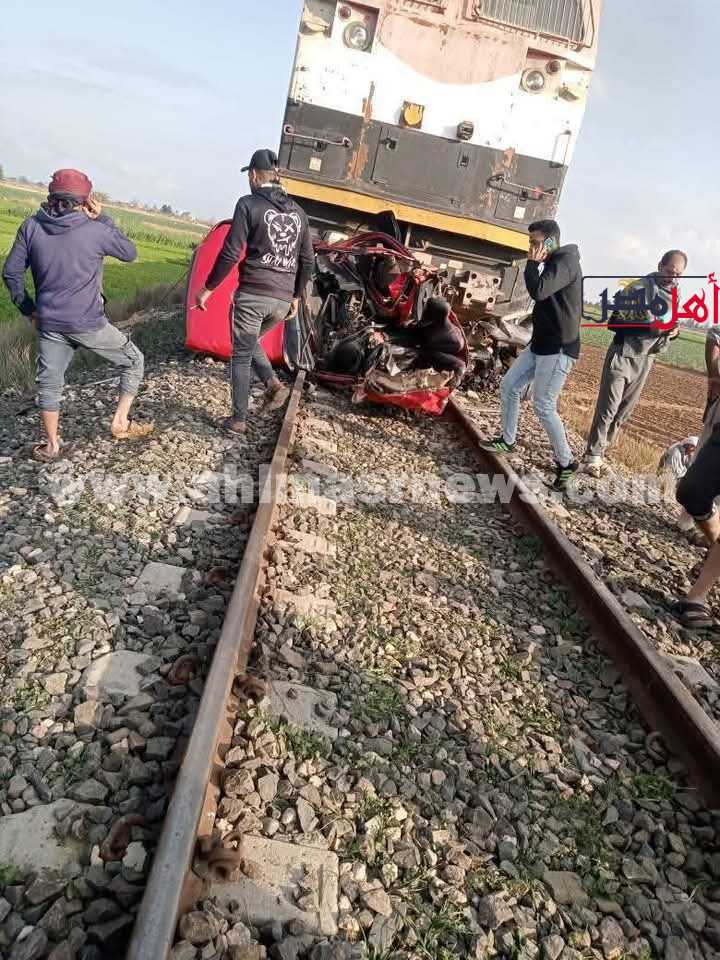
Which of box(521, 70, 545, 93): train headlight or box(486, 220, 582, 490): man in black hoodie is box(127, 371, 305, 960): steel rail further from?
box(521, 70, 545, 93): train headlight

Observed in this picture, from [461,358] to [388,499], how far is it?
2.39 m

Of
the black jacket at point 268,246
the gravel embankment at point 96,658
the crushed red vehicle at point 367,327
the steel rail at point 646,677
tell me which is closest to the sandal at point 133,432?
the gravel embankment at point 96,658

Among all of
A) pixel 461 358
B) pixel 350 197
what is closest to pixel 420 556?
pixel 461 358

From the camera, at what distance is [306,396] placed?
6.93 metres

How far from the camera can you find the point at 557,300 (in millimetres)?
5352

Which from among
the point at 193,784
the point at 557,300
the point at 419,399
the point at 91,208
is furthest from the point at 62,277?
the point at 557,300

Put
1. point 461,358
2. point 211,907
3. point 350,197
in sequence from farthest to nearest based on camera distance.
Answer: point 350,197 → point 461,358 → point 211,907

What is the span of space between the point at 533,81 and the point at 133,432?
6145 millimetres

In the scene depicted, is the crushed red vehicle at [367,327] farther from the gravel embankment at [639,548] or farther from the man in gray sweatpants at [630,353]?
the man in gray sweatpants at [630,353]

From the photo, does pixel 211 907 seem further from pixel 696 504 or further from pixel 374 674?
pixel 696 504

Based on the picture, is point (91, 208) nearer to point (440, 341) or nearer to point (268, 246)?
point (268, 246)

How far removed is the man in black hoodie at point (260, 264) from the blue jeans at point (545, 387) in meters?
1.94

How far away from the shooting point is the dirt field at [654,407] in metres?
10.9

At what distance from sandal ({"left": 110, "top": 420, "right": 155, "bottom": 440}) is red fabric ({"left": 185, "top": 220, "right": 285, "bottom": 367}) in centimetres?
234
